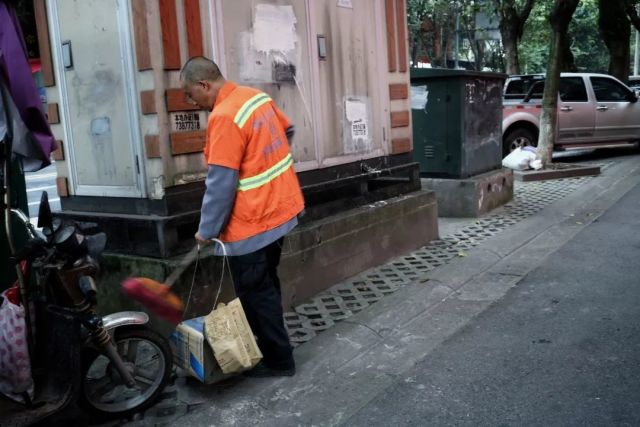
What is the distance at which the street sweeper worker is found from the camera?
3221mm

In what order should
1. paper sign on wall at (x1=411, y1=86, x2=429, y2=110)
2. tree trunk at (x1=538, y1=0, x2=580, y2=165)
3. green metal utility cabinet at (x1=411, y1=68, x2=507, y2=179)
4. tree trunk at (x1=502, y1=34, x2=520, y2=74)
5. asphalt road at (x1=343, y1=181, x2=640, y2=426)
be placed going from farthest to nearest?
tree trunk at (x1=502, y1=34, x2=520, y2=74) → tree trunk at (x1=538, y1=0, x2=580, y2=165) → paper sign on wall at (x1=411, y1=86, x2=429, y2=110) → green metal utility cabinet at (x1=411, y1=68, x2=507, y2=179) → asphalt road at (x1=343, y1=181, x2=640, y2=426)

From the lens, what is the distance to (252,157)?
10.9 ft

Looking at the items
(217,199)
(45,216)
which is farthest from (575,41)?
(45,216)

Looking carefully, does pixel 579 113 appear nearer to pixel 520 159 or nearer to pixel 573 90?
pixel 573 90

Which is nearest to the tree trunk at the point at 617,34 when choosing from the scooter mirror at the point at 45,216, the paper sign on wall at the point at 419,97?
the paper sign on wall at the point at 419,97

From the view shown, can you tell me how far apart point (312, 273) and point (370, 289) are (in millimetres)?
512

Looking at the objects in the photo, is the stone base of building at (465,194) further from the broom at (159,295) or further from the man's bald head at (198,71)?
the man's bald head at (198,71)

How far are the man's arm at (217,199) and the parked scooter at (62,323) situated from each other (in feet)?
1.76

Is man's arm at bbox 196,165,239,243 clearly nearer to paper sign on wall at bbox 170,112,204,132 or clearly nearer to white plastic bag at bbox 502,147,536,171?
paper sign on wall at bbox 170,112,204,132

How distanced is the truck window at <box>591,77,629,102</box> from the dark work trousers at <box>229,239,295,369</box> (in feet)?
36.4

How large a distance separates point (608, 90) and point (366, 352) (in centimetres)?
1092

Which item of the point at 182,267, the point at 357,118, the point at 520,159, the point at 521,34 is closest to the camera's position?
the point at 182,267

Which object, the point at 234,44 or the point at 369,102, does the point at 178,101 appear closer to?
the point at 234,44

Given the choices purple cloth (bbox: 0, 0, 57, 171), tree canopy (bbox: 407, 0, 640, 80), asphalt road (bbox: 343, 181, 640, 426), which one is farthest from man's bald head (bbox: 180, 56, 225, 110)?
A: tree canopy (bbox: 407, 0, 640, 80)
